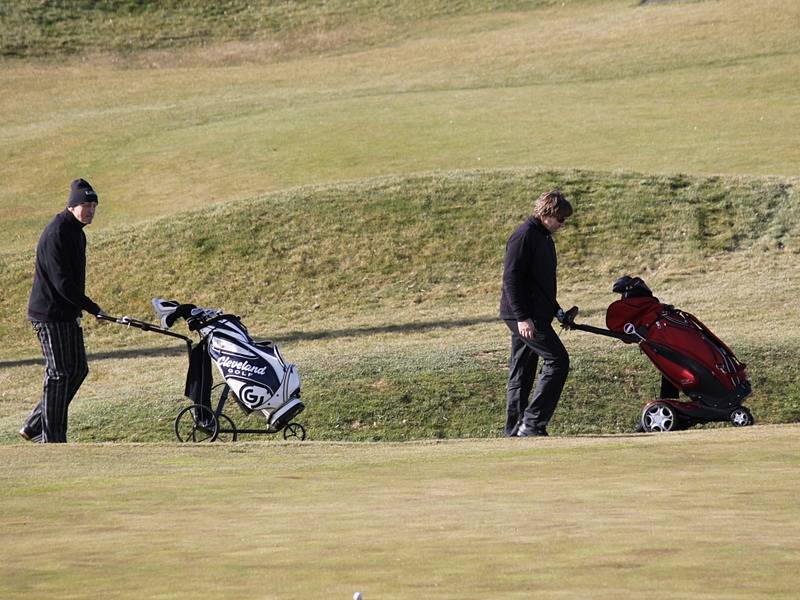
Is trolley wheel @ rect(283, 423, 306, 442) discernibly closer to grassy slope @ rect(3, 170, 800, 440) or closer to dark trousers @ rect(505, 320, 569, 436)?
grassy slope @ rect(3, 170, 800, 440)

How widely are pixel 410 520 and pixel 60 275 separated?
521 cm

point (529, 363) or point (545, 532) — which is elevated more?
point (545, 532)

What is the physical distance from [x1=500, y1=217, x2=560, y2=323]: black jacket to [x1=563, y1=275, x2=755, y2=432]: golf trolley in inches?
23.4

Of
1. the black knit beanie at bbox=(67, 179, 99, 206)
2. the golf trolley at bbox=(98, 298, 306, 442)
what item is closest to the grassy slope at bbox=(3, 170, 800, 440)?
the golf trolley at bbox=(98, 298, 306, 442)

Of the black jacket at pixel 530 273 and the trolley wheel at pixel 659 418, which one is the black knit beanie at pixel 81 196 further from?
the trolley wheel at pixel 659 418

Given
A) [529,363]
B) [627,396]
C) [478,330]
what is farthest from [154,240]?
[529,363]

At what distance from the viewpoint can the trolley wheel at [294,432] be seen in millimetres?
12156

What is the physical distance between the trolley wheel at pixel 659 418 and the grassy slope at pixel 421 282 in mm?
2366

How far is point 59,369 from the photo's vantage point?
1057 cm

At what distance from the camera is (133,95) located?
142ft

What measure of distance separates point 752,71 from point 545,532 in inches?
1314

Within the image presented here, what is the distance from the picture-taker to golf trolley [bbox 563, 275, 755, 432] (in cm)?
1118

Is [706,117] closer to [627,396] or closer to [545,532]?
[627,396]

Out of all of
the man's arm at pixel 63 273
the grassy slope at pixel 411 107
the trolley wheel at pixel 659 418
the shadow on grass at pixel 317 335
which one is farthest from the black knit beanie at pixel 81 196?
the grassy slope at pixel 411 107
